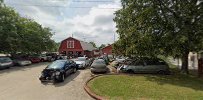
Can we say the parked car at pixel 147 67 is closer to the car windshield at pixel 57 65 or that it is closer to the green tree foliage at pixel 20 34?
the car windshield at pixel 57 65

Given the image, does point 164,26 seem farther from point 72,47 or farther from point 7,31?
point 72,47

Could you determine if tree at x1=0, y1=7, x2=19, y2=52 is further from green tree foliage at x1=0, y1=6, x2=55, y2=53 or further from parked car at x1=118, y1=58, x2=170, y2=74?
parked car at x1=118, y1=58, x2=170, y2=74

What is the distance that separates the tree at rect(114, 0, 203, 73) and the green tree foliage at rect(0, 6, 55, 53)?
2025 cm

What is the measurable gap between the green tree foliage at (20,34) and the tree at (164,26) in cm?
2025

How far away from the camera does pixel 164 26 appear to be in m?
21.7

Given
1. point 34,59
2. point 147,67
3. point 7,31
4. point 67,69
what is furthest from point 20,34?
point 147,67

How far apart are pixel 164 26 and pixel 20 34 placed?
90.7ft

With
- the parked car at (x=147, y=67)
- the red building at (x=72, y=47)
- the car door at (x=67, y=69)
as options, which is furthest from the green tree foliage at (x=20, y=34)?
the parked car at (x=147, y=67)

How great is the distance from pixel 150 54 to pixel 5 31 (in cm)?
2199

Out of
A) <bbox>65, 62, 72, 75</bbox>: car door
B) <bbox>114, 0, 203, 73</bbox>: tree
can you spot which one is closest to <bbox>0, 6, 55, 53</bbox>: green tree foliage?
<bbox>65, 62, 72, 75</bbox>: car door

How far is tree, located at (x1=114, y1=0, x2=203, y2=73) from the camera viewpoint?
67.4ft

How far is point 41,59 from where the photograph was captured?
46844 mm

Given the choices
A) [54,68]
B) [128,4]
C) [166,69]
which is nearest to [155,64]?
[166,69]

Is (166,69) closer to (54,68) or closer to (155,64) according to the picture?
(155,64)
